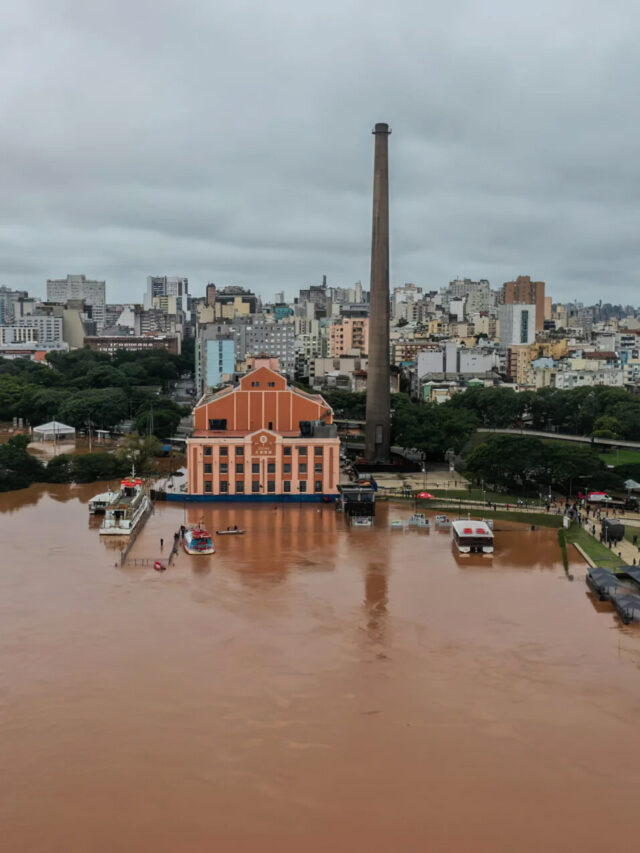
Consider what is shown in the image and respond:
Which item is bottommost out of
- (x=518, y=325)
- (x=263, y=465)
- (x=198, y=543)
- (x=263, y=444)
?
(x=198, y=543)

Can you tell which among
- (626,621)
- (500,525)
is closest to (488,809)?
(626,621)

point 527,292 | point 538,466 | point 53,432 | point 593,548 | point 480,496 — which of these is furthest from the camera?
point 527,292

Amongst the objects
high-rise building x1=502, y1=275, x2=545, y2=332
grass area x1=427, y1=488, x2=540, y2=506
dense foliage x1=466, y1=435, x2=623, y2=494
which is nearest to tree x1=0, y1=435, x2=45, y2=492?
grass area x1=427, y1=488, x2=540, y2=506

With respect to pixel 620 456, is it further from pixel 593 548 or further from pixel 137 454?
pixel 137 454

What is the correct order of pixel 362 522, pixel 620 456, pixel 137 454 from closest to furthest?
pixel 362 522 → pixel 137 454 → pixel 620 456

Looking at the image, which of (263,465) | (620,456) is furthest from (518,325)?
(263,465)
